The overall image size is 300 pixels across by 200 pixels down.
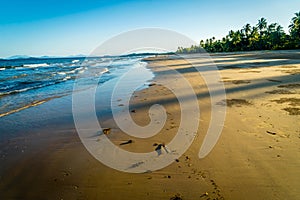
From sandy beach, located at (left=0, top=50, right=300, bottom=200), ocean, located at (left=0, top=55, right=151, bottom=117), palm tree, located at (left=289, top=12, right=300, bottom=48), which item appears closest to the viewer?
sandy beach, located at (left=0, top=50, right=300, bottom=200)

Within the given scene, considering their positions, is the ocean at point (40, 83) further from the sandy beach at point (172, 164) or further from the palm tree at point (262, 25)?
the palm tree at point (262, 25)

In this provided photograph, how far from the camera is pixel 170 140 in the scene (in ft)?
15.4

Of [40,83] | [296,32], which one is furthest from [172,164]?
[296,32]

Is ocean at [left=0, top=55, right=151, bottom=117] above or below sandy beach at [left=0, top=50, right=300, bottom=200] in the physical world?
above

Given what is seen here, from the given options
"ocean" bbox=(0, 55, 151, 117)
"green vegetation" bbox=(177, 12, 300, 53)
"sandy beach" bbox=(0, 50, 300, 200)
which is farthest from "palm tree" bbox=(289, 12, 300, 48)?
"sandy beach" bbox=(0, 50, 300, 200)

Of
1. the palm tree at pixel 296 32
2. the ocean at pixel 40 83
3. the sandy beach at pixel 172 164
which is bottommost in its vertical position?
the sandy beach at pixel 172 164

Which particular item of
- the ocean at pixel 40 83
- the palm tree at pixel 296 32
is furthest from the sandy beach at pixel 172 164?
the palm tree at pixel 296 32

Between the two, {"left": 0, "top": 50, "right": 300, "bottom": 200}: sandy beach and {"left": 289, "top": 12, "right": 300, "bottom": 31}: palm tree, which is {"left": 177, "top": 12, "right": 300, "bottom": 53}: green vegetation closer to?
{"left": 289, "top": 12, "right": 300, "bottom": 31}: palm tree

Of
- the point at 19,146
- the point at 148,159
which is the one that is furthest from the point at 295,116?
the point at 19,146

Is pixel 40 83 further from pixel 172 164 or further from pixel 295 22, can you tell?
pixel 295 22

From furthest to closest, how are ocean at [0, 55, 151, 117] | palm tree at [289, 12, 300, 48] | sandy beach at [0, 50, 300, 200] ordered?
palm tree at [289, 12, 300, 48] < ocean at [0, 55, 151, 117] < sandy beach at [0, 50, 300, 200]

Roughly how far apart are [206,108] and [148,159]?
11.7ft

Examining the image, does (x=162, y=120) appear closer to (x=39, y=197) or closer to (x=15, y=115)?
(x=39, y=197)

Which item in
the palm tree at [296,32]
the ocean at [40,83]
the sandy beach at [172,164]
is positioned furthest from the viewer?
the palm tree at [296,32]
